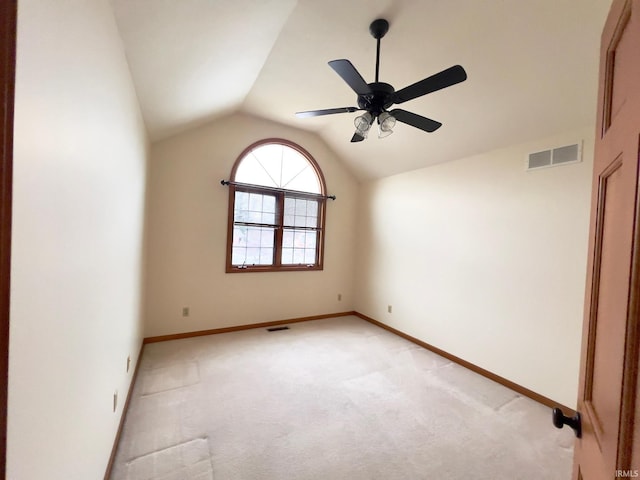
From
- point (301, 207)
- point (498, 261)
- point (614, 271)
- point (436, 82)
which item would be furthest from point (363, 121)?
point (301, 207)

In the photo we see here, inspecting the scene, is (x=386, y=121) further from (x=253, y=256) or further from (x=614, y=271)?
(x=253, y=256)

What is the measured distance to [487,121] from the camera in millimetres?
2564

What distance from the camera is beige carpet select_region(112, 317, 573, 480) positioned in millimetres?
1609

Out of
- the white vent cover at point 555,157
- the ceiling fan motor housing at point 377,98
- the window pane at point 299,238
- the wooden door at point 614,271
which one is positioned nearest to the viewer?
the wooden door at point 614,271

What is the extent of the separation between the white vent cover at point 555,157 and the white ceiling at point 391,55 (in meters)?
0.17

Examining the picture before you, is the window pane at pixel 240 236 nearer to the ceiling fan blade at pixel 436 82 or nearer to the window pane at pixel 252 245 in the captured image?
the window pane at pixel 252 245

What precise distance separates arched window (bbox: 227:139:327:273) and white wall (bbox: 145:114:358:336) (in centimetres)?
14

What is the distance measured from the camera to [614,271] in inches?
26.6

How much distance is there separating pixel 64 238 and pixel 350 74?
64.6 inches

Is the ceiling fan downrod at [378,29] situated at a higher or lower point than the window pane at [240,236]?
higher

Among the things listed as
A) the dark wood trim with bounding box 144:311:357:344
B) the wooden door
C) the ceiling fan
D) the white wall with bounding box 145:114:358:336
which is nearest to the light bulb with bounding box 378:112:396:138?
the ceiling fan

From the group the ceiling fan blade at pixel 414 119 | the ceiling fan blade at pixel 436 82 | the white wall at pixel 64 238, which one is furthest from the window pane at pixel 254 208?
the ceiling fan blade at pixel 436 82

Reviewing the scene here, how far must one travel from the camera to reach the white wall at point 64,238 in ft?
1.94

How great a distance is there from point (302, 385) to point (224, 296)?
1.77 m
